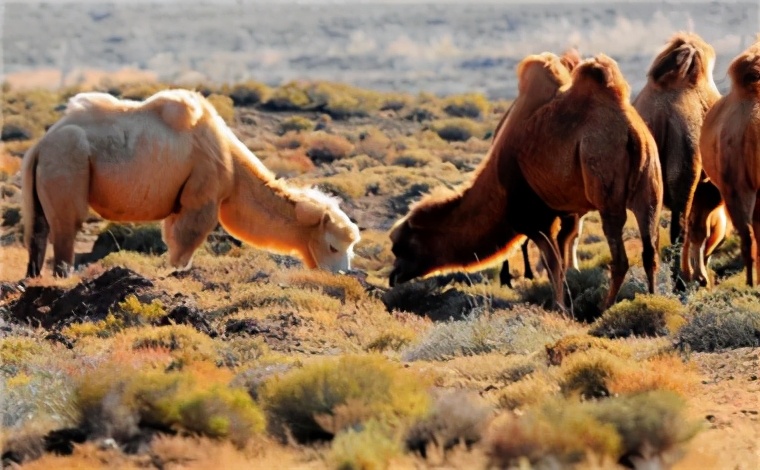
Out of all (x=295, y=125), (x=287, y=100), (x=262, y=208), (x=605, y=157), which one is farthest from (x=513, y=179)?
(x=287, y=100)

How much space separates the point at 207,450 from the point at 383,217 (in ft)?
73.3

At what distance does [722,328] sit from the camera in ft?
38.8

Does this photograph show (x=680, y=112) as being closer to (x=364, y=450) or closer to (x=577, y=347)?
(x=577, y=347)

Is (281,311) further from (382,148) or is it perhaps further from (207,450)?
(382,148)

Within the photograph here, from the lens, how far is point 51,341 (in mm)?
12961

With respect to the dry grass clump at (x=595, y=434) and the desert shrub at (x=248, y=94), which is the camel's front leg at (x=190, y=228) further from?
the desert shrub at (x=248, y=94)

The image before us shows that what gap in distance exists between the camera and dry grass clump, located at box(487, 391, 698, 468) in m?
7.49

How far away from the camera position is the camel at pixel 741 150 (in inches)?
564

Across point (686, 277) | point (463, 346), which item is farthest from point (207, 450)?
point (686, 277)

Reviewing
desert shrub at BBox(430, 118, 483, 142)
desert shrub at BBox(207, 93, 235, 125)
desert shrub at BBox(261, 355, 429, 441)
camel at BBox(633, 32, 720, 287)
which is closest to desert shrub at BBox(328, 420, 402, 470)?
desert shrub at BBox(261, 355, 429, 441)

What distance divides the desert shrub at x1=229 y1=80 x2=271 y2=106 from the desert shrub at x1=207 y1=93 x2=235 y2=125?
2.79 meters

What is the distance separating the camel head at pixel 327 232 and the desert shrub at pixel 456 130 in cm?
3328

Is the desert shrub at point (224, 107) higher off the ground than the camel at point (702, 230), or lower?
lower

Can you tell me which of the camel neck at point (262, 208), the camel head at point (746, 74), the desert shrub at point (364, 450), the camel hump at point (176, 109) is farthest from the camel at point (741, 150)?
the desert shrub at point (364, 450)
